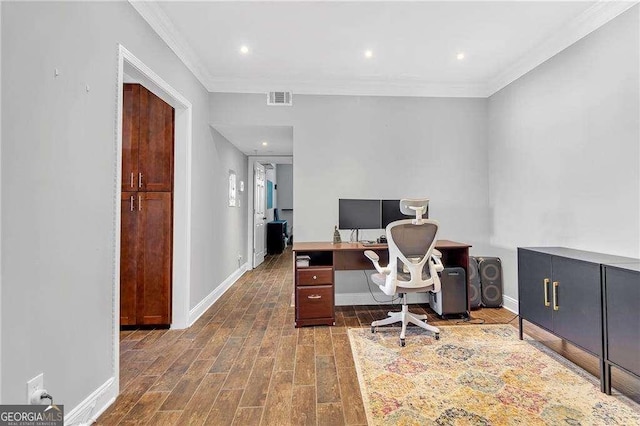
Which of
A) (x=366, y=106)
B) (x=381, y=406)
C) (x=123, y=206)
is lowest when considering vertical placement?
(x=381, y=406)

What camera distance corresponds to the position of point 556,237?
115 inches

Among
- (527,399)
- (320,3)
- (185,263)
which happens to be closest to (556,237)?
(527,399)

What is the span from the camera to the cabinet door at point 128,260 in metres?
2.95

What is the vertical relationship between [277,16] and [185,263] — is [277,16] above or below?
above

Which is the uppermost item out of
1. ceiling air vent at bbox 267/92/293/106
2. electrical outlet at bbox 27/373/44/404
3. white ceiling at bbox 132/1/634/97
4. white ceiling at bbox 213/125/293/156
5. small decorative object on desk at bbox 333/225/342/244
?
white ceiling at bbox 132/1/634/97

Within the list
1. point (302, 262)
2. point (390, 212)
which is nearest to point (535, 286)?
point (390, 212)

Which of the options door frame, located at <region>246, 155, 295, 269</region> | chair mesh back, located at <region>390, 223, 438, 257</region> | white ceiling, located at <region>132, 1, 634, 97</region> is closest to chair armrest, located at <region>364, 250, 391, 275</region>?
chair mesh back, located at <region>390, 223, 438, 257</region>

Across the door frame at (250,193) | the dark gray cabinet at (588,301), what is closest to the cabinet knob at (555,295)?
the dark gray cabinet at (588,301)

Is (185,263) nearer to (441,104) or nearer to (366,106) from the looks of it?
(366,106)

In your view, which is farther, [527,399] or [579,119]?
[579,119]

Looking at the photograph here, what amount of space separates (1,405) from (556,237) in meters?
3.97

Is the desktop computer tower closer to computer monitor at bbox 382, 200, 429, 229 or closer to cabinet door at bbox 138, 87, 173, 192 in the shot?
computer monitor at bbox 382, 200, 429, 229

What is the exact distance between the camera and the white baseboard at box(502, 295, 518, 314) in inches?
135

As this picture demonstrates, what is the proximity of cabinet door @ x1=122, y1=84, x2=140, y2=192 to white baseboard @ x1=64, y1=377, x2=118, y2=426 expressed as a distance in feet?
5.93
